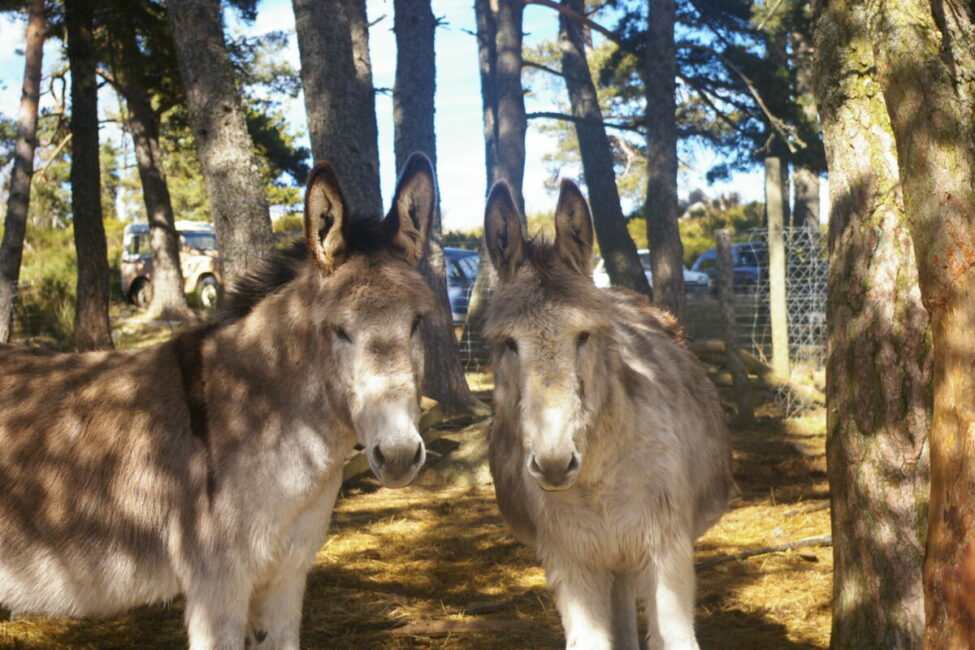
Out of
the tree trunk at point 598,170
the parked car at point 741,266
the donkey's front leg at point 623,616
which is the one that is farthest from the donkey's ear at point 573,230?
the parked car at point 741,266

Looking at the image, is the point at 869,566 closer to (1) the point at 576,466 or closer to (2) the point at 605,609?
(2) the point at 605,609

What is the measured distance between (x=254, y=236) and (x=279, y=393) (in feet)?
7.69

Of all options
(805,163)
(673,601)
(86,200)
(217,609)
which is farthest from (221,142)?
(805,163)

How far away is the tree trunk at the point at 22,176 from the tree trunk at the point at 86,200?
53 centimetres

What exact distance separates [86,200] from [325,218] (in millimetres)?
12223

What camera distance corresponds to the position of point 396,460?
2.95 meters

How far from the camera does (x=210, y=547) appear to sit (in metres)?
3.21

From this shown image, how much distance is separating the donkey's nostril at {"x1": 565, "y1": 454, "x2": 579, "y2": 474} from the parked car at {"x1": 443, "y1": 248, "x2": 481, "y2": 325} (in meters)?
14.4

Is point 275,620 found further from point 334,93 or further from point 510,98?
point 510,98

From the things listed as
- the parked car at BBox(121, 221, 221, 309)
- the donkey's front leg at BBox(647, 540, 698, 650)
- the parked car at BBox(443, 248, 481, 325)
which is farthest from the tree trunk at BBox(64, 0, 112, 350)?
the donkey's front leg at BBox(647, 540, 698, 650)

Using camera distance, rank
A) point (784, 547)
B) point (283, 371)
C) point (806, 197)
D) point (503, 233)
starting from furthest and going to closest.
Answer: point (806, 197) < point (784, 547) < point (503, 233) < point (283, 371)

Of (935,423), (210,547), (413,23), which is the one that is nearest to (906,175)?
(935,423)

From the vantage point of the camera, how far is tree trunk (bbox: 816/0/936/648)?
340 centimetres

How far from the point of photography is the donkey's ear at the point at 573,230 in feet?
11.9
